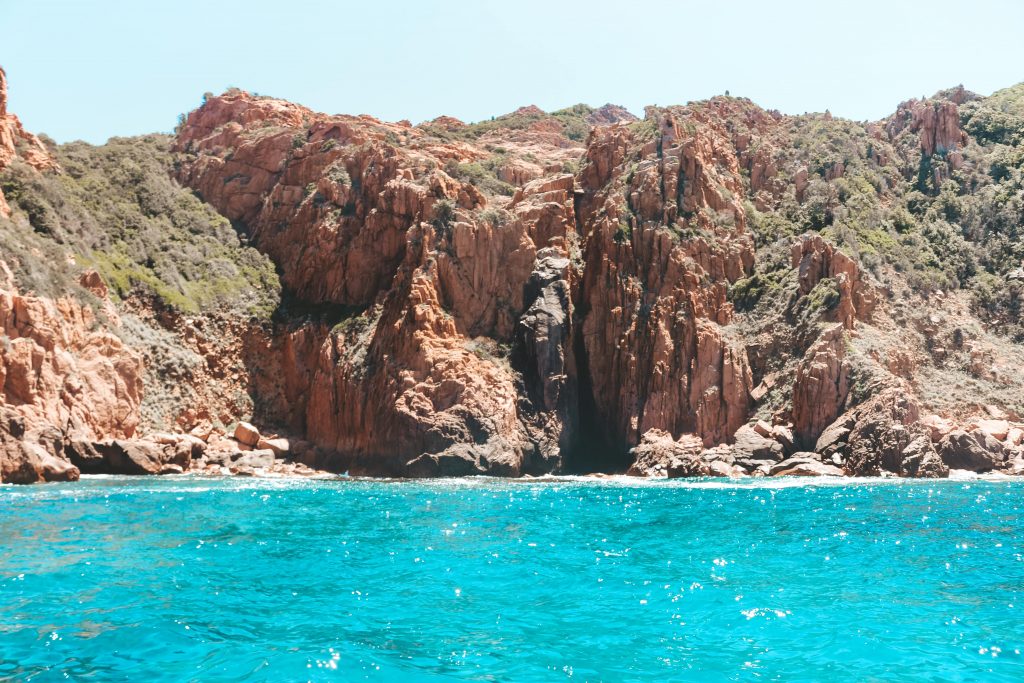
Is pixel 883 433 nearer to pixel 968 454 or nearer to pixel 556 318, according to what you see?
pixel 968 454

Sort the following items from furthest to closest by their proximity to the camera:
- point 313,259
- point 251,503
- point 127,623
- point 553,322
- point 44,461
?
1. point 313,259
2. point 553,322
3. point 44,461
4. point 251,503
5. point 127,623

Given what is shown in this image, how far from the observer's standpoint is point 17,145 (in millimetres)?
58406

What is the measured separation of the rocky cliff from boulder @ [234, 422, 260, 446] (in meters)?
0.82

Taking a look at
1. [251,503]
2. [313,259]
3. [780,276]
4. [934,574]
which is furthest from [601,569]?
[313,259]

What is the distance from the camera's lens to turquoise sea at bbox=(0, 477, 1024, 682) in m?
10.3

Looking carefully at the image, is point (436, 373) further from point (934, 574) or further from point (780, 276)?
point (934, 574)

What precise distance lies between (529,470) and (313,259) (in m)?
24.9

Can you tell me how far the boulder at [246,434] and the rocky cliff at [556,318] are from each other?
82 centimetres

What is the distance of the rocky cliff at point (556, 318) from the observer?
149 feet

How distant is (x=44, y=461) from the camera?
34.4 meters

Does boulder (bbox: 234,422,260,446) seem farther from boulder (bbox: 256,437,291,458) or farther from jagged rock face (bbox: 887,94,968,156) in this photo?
jagged rock face (bbox: 887,94,968,156)

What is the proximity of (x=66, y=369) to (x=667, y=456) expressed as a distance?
3228 centimetres

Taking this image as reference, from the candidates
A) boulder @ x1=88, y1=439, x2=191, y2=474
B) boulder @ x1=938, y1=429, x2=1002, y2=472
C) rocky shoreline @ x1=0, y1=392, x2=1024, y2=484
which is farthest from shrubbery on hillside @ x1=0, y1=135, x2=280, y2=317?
boulder @ x1=938, y1=429, x2=1002, y2=472

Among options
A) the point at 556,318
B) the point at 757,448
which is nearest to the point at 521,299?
the point at 556,318
